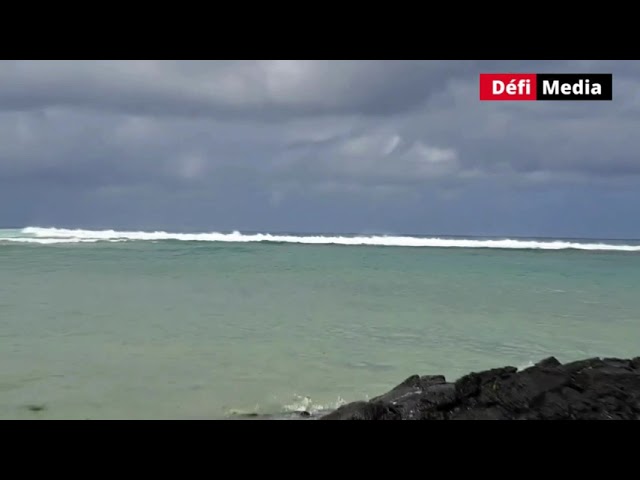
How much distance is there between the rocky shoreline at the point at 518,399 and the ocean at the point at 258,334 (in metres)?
0.89

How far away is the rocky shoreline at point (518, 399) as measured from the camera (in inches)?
168

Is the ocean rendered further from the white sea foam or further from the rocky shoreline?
the white sea foam

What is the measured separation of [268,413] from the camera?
5.03 metres

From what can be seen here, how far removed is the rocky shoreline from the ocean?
890 mm

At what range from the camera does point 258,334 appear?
26.2 ft

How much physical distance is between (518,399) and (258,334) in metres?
4.37

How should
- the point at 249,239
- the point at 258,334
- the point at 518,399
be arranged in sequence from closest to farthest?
1. the point at 518,399
2. the point at 258,334
3. the point at 249,239

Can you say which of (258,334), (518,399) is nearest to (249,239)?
(258,334)

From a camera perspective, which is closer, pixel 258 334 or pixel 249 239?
pixel 258 334

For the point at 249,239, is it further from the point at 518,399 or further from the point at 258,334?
the point at 518,399

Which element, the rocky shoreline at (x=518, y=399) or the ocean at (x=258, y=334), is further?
the ocean at (x=258, y=334)

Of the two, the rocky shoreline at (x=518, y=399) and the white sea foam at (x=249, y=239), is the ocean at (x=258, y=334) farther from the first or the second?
the white sea foam at (x=249, y=239)

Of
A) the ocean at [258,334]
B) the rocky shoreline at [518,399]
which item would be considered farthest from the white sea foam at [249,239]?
the rocky shoreline at [518,399]
